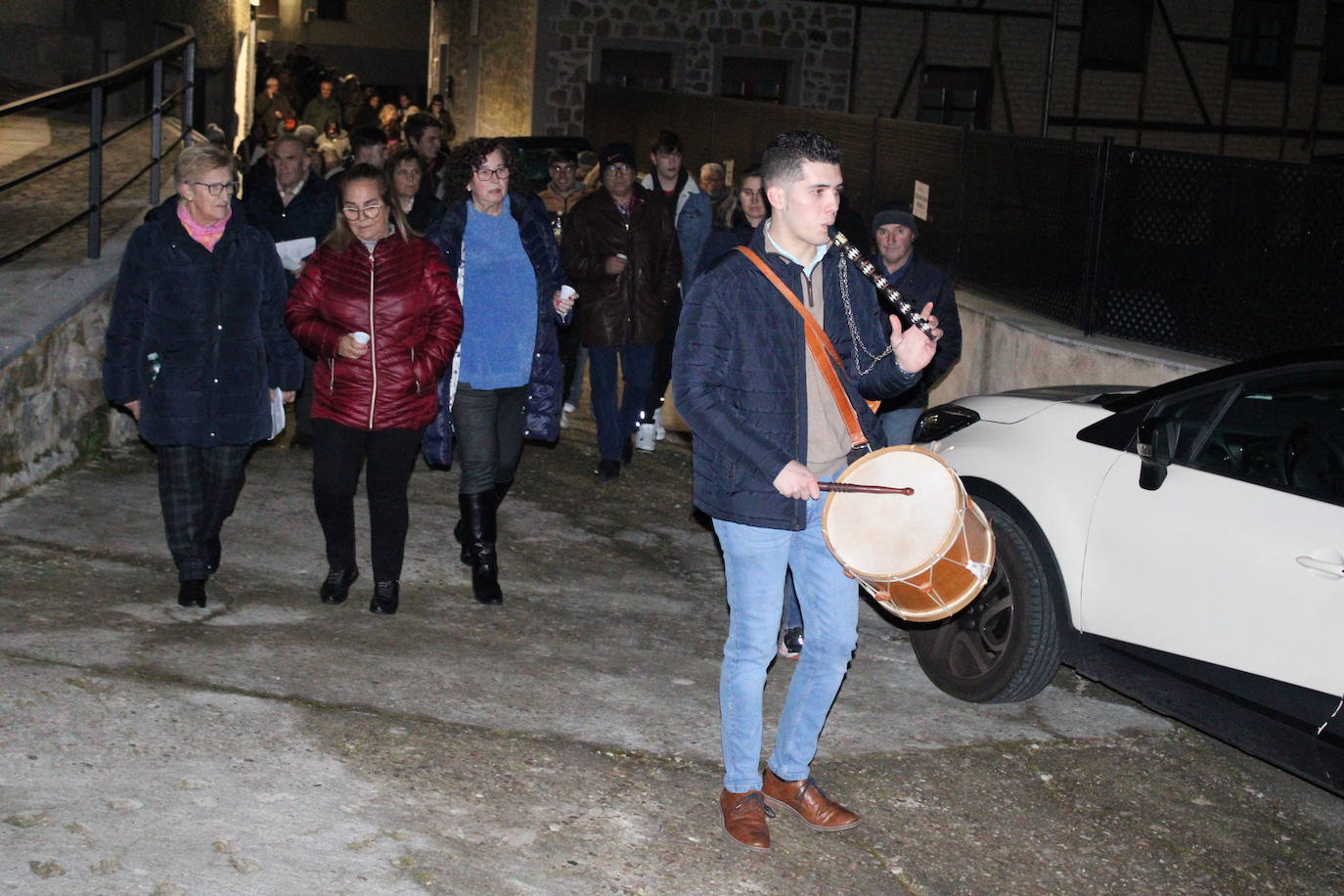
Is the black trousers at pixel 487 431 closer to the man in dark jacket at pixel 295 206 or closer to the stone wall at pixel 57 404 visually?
the stone wall at pixel 57 404

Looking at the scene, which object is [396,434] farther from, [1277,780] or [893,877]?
[1277,780]

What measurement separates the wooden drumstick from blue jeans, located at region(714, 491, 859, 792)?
0.60 ft

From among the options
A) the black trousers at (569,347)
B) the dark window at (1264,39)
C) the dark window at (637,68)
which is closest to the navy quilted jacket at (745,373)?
the black trousers at (569,347)

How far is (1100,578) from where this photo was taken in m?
5.48

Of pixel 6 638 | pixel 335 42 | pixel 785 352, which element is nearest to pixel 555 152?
pixel 6 638

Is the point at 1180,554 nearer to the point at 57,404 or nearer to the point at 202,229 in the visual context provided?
the point at 202,229

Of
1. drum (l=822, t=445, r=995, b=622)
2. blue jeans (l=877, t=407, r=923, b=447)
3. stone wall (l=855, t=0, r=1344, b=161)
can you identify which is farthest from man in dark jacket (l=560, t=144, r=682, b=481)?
stone wall (l=855, t=0, r=1344, b=161)

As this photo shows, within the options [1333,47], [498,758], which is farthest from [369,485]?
[1333,47]

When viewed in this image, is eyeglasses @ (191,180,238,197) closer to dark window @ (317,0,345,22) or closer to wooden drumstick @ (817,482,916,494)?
wooden drumstick @ (817,482,916,494)

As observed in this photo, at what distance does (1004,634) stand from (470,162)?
286cm

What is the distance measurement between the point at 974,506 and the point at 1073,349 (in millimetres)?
4736

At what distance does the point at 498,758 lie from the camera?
16.9ft

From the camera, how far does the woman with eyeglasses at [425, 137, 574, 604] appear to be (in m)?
6.58

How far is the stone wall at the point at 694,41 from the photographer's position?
2617 centimetres
